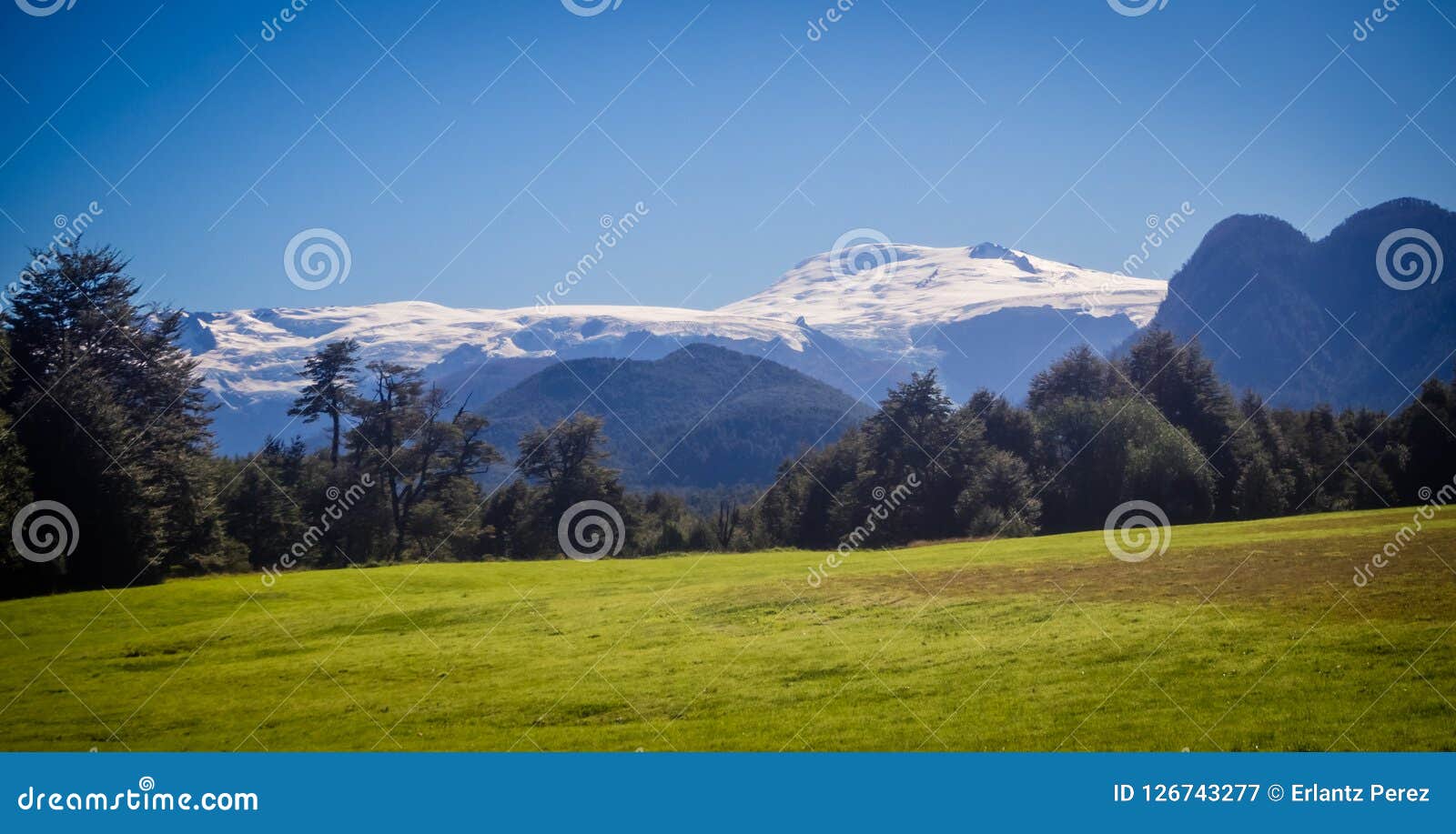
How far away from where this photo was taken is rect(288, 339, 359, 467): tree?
257ft

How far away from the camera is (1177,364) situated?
84500 millimetres

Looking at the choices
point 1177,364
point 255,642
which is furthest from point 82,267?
point 1177,364

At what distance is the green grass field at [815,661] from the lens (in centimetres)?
1623

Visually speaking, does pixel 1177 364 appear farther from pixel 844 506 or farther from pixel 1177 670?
pixel 1177 670

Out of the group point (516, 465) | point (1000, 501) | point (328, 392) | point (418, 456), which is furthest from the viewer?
point (516, 465)

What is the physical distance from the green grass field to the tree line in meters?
12.9

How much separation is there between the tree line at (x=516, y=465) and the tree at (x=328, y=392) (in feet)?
0.85

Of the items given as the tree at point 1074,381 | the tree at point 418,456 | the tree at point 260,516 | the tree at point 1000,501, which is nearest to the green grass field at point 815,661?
the tree at point 260,516

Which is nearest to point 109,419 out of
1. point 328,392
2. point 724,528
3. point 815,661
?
point 328,392

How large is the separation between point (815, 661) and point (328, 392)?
68406mm

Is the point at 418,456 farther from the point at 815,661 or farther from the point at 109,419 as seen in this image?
the point at 815,661

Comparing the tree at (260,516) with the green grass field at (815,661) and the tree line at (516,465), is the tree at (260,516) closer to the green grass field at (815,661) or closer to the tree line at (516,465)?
the tree line at (516,465)

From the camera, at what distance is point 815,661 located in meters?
21.9

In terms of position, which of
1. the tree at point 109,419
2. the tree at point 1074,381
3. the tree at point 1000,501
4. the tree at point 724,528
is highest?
the tree at point 1074,381
